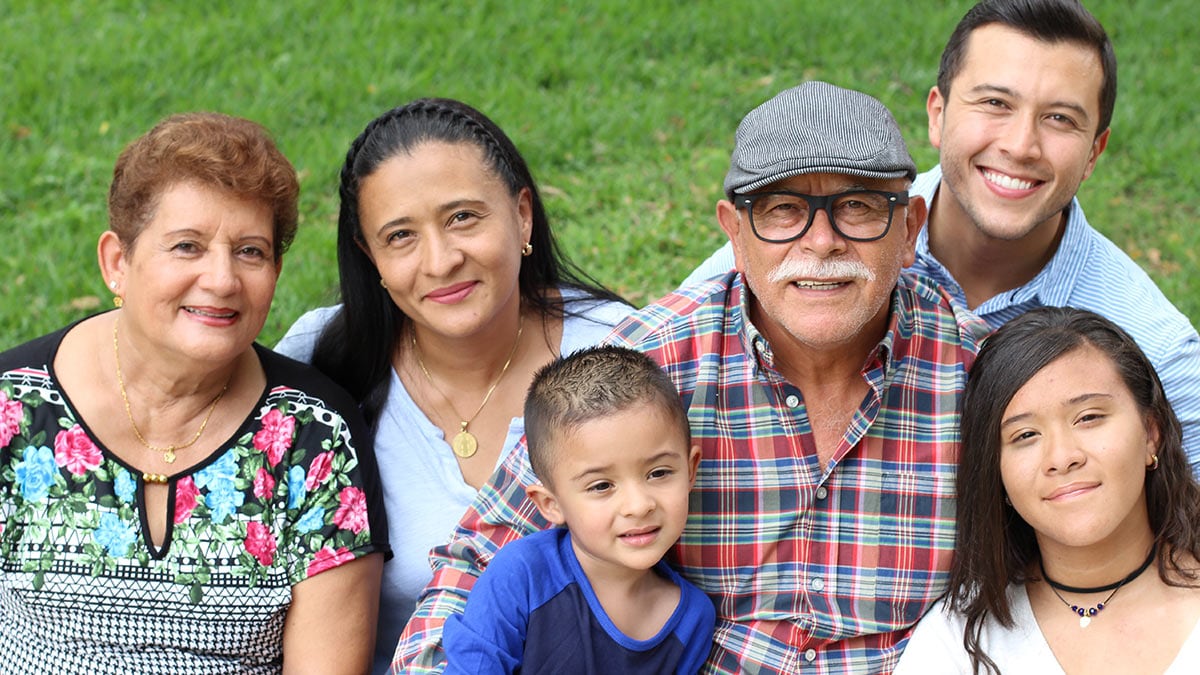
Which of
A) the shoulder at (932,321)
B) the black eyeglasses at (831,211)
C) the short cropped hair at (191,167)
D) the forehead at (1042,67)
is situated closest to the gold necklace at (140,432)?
the short cropped hair at (191,167)

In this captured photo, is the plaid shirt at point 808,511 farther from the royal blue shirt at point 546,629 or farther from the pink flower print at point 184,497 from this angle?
the pink flower print at point 184,497

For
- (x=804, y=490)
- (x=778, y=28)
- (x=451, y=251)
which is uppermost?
(x=778, y=28)

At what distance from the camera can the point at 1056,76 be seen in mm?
4152

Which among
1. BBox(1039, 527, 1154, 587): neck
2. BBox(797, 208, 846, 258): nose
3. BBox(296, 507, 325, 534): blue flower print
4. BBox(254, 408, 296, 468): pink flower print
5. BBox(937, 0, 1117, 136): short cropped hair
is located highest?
BBox(937, 0, 1117, 136): short cropped hair

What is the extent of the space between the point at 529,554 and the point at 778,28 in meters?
5.94

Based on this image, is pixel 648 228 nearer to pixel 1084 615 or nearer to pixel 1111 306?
pixel 1111 306

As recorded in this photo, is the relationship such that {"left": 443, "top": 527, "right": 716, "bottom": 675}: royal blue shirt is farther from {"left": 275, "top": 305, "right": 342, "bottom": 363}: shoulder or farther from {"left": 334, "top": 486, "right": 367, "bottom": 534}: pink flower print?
{"left": 275, "top": 305, "right": 342, "bottom": 363}: shoulder

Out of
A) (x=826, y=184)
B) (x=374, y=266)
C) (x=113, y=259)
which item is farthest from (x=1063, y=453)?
(x=113, y=259)

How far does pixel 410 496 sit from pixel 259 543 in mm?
519

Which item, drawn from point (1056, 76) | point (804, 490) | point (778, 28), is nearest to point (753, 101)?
point (778, 28)

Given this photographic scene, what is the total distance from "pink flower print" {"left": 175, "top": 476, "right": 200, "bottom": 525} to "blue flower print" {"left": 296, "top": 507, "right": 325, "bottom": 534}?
0.28 meters

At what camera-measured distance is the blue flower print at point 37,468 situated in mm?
3498

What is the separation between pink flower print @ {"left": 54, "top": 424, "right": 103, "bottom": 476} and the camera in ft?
11.5

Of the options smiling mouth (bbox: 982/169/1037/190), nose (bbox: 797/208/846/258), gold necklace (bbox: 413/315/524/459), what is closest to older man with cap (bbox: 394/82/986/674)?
nose (bbox: 797/208/846/258)
